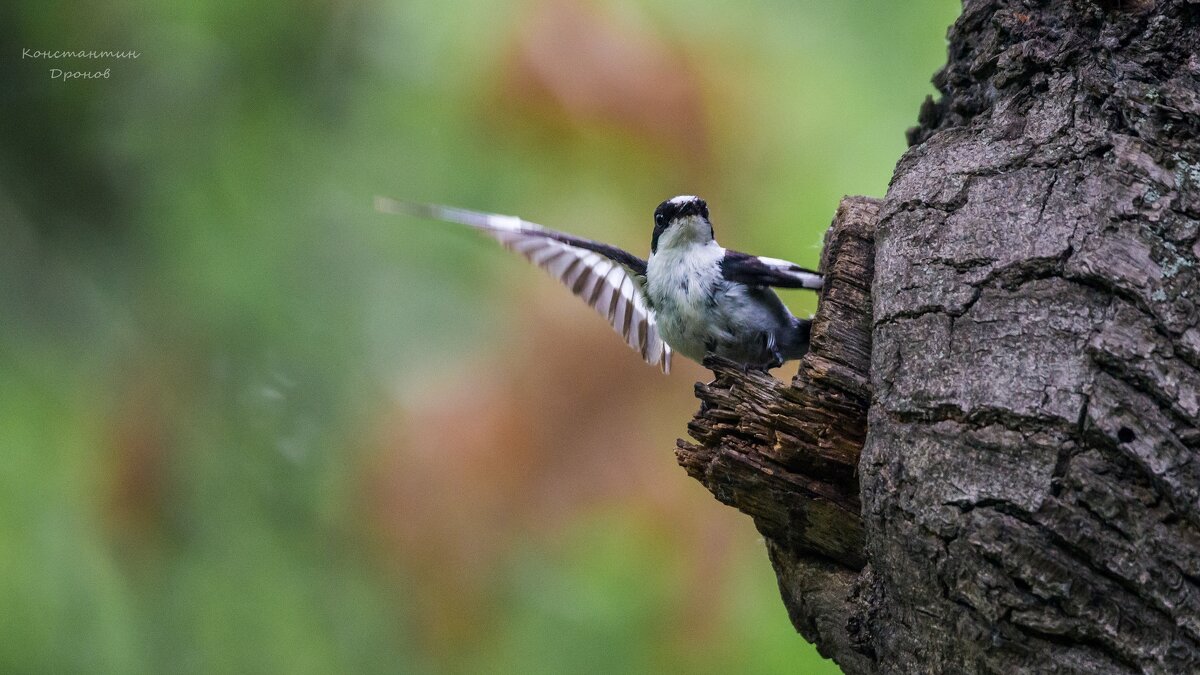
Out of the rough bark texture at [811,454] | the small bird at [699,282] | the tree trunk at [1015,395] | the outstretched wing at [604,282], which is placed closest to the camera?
the tree trunk at [1015,395]

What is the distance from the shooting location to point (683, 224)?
3.61 meters

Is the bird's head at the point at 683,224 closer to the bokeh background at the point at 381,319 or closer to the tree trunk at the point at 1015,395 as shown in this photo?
the bokeh background at the point at 381,319

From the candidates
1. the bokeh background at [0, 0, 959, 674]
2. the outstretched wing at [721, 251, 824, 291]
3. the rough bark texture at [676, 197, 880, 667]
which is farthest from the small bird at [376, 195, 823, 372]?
the bokeh background at [0, 0, 959, 674]

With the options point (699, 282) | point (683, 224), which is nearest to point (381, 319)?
point (683, 224)

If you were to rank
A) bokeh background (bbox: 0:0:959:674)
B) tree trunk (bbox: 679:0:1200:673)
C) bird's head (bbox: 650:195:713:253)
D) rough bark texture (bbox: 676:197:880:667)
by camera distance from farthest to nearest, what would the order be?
1. bokeh background (bbox: 0:0:959:674)
2. bird's head (bbox: 650:195:713:253)
3. rough bark texture (bbox: 676:197:880:667)
4. tree trunk (bbox: 679:0:1200:673)

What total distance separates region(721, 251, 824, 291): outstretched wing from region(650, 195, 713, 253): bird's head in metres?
0.19

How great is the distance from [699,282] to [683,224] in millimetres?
306

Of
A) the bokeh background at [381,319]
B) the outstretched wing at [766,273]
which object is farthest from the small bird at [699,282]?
the bokeh background at [381,319]

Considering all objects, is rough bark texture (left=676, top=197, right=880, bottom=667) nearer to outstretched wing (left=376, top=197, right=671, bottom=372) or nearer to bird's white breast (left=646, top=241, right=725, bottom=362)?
bird's white breast (left=646, top=241, right=725, bottom=362)

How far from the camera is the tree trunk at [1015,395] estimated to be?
6.05 feet

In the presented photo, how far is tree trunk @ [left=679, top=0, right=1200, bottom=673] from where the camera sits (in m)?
1.84

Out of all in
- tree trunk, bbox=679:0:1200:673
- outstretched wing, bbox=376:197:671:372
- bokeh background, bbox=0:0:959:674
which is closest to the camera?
tree trunk, bbox=679:0:1200:673

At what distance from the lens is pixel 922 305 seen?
2.21 m

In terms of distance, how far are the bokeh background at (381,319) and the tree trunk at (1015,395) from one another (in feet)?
6.45
